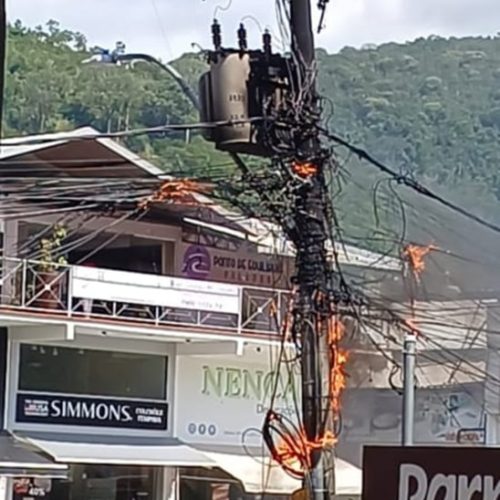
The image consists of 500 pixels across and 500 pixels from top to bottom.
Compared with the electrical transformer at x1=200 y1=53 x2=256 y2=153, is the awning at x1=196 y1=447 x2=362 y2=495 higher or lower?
lower

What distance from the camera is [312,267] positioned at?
7.79 meters

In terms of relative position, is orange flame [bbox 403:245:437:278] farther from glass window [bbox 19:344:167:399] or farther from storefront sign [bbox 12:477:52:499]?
storefront sign [bbox 12:477:52:499]

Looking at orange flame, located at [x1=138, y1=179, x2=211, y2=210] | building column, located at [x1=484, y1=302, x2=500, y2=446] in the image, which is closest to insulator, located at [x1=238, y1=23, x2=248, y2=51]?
orange flame, located at [x1=138, y1=179, x2=211, y2=210]

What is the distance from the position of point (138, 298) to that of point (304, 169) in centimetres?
664

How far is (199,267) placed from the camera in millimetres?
15766

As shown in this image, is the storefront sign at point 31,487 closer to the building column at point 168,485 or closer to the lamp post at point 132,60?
the building column at point 168,485

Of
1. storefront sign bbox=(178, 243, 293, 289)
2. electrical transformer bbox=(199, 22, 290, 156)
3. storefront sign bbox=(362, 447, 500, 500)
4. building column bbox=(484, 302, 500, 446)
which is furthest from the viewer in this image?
storefront sign bbox=(178, 243, 293, 289)

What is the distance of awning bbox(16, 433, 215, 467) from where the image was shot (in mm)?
13570

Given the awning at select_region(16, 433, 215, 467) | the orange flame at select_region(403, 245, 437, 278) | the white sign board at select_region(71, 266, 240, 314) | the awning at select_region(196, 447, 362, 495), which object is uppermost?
the white sign board at select_region(71, 266, 240, 314)

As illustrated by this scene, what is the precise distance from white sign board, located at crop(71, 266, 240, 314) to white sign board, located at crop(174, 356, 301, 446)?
0.95m

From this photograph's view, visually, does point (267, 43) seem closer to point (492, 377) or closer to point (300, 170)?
point (300, 170)

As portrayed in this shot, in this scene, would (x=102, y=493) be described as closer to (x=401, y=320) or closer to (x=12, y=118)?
(x=401, y=320)

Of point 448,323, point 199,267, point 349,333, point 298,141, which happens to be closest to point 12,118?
point 298,141

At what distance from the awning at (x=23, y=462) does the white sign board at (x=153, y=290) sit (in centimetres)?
164
